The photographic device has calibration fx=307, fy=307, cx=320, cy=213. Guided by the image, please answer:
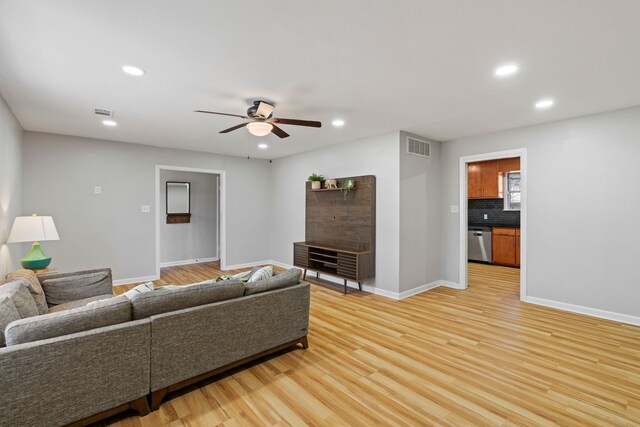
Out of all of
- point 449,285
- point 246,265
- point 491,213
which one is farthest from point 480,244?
point 246,265

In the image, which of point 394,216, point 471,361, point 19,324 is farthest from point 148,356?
point 394,216

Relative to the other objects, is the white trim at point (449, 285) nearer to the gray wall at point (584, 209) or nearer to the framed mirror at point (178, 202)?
the gray wall at point (584, 209)

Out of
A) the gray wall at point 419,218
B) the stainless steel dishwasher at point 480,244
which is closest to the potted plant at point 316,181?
the gray wall at point 419,218

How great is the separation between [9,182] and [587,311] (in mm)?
7022

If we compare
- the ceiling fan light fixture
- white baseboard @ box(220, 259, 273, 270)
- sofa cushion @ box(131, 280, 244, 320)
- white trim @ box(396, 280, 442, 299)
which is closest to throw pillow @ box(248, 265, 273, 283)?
sofa cushion @ box(131, 280, 244, 320)

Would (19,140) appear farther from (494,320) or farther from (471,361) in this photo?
(494,320)

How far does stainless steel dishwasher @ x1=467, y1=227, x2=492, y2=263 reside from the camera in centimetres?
697

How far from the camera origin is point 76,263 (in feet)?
16.0

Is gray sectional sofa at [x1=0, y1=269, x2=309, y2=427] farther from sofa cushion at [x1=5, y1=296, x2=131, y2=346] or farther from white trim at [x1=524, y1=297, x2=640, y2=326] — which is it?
white trim at [x1=524, y1=297, x2=640, y2=326]

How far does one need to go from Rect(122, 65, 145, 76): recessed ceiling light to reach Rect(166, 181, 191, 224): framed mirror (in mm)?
4750

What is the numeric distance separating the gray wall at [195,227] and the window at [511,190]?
6.86 meters

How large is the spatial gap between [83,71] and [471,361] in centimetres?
412

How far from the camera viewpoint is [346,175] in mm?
5246

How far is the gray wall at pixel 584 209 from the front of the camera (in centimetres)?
351
